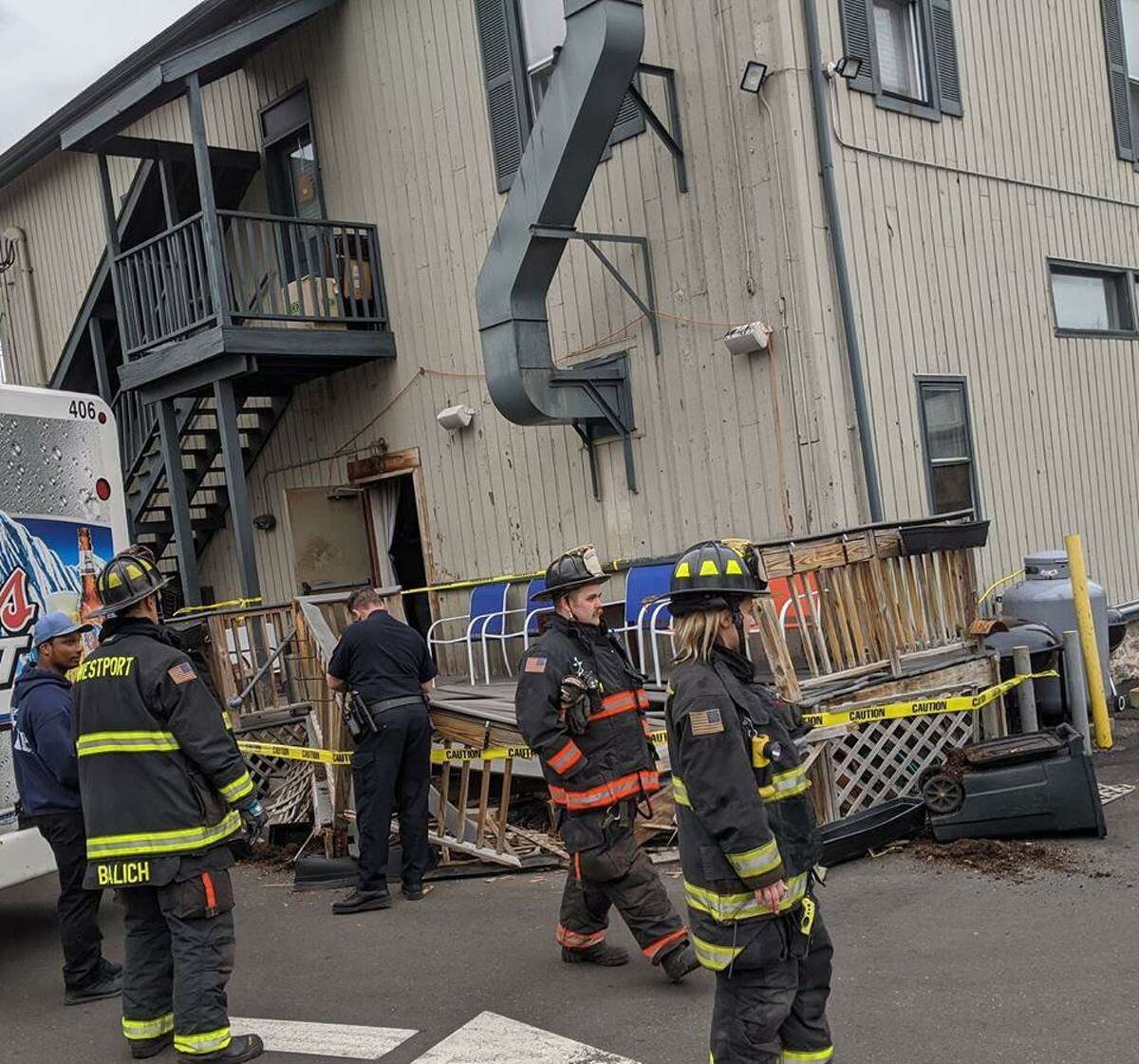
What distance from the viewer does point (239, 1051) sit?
16.1 feet

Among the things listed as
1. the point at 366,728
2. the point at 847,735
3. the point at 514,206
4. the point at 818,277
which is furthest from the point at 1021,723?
the point at 514,206

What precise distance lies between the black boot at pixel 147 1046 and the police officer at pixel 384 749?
187cm

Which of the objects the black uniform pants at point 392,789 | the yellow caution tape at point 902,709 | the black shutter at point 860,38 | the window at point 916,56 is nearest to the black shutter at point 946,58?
the window at point 916,56

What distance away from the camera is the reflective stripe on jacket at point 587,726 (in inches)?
213

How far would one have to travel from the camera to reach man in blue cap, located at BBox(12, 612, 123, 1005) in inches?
232

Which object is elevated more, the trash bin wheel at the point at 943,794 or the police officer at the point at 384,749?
the police officer at the point at 384,749

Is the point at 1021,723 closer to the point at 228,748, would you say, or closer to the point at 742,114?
the point at 742,114

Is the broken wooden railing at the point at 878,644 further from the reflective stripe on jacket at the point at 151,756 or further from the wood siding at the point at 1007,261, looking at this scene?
the reflective stripe on jacket at the point at 151,756

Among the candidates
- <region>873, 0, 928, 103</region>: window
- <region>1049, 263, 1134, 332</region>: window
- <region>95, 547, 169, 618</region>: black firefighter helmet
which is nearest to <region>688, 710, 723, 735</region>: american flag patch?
<region>95, 547, 169, 618</region>: black firefighter helmet

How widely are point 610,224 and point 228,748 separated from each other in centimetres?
642

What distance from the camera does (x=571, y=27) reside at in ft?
28.9

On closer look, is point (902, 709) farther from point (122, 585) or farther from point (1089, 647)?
point (122, 585)

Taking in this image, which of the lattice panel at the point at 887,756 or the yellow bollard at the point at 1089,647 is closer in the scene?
the lattice panel at the point at 887,756

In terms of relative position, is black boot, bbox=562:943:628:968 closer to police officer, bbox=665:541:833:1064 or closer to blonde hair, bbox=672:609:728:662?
police officer, bbox=665:541:833:1064
